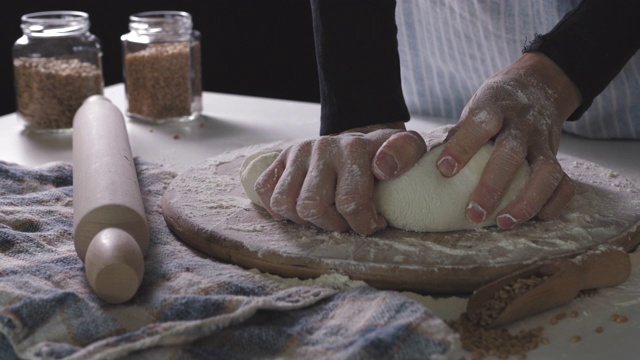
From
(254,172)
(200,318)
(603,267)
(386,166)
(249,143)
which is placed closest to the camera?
(200,318)

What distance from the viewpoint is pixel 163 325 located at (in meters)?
0.80

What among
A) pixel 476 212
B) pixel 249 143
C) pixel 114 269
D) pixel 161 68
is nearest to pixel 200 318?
pixel 114 269

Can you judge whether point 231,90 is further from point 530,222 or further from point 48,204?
point 530,222

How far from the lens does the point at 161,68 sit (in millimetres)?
1782

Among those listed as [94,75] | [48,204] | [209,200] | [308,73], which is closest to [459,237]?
[209,200]

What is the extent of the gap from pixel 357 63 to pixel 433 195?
442 mm

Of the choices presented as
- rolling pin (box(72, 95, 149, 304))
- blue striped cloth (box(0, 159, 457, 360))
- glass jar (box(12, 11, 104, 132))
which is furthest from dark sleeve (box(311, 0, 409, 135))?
glass jar (box(12, 11, 104, 132))

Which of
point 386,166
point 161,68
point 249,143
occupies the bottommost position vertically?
point 249,143

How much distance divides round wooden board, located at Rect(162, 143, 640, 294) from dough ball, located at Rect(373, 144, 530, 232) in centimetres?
1

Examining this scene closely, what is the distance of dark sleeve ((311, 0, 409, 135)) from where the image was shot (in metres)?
1.40

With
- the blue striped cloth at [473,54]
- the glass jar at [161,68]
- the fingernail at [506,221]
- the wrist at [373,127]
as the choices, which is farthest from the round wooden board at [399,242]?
the glass jar at [161,68]

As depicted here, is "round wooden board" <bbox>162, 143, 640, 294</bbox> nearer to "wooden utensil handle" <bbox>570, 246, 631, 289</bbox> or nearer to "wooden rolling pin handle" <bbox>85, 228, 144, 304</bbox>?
"wooden utensil handle" <bbox>570, 246, 631, 289</bbox>

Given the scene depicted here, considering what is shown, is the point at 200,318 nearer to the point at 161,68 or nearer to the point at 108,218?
the point at 108,218

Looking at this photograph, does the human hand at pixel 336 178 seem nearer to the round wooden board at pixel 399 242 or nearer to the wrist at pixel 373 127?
the round wooden board at pixel 399 242
